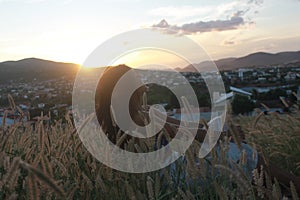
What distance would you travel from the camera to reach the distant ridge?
3146 cm

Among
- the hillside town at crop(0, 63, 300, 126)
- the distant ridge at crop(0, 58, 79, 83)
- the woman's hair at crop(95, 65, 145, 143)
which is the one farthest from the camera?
the distant ridge at crop(0, 58, 79, 83)

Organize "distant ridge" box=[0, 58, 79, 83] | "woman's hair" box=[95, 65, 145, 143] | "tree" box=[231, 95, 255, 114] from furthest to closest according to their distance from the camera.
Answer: "distant ridge" box=[0, 58, 79, 83] → "tree" box=[231, 95, 255, 114] → "woman's hair" box=[95, 65, 145, 143]

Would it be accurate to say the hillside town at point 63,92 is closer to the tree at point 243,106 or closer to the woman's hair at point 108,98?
the woman's hair at point 108,98

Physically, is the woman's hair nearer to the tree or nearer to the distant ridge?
the tree

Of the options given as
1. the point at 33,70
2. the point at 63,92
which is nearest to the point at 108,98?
the point at 63,92

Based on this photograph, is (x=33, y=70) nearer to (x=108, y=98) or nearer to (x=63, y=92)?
(x=63, y=92)

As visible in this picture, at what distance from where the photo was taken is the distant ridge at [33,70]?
3146cm

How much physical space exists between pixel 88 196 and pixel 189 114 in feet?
2.71

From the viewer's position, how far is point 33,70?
35562 mm

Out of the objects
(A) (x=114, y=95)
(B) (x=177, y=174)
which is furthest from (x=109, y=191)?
(A) (x=114, y=95)

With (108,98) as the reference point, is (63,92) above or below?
below

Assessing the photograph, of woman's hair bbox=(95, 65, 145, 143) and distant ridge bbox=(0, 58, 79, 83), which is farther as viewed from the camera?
distant ridge bbox=(0, 58, 79, 83)

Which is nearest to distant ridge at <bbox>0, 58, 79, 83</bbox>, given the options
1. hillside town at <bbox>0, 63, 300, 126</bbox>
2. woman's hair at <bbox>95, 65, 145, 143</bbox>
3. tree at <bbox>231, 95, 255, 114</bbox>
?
hillside town at <bbox>0, 63, 300, 126</bbox>

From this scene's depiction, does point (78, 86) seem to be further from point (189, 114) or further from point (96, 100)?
point (189, 114)
